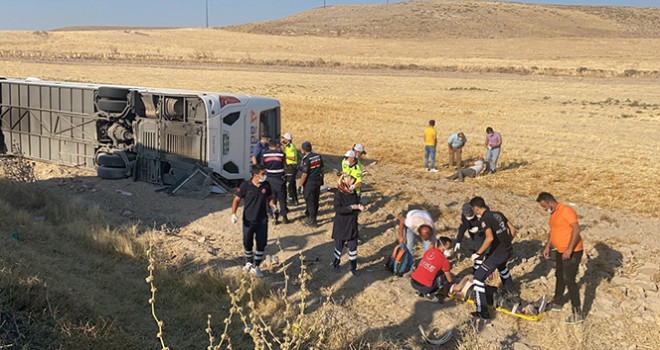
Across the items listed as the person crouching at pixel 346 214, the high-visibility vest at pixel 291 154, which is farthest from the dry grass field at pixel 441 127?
the high-visibility vest at pixel 291 154

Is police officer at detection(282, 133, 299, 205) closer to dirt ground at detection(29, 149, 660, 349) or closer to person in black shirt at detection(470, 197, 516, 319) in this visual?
dirt ground at detection(29, 149, 660, 349)

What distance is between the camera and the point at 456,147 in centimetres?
1661

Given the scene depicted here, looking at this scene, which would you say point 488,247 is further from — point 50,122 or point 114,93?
point 50,122

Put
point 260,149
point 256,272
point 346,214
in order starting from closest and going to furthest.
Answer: point 256,272
point 346,214
point 260,149

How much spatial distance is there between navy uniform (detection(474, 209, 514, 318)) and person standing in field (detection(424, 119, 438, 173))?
788 cm

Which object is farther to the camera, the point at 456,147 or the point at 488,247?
the point at 456,147

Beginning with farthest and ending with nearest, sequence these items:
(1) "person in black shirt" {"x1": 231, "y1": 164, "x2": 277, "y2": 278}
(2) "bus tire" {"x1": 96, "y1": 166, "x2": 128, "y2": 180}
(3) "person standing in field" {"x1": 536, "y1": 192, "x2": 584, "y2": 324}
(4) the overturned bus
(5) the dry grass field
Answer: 1. (2) "bus tire" {"x1": 96, "y1": 166, "x2": 128, "y2": 180}
2. (4) the overturned bus
3. (1) "person in black shirt" {"x1": 231, "y1": 164, "x2": 277, "y2": 278}
4. (5) the dry grass field
5. (3) "person standing in field" {"x1": 536, "y1": 192, "x2": 584, "y2": 324}

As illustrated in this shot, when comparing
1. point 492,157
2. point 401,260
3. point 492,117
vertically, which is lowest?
point 401,260

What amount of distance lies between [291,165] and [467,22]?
99506 mm

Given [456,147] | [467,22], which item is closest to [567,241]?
[456,147]

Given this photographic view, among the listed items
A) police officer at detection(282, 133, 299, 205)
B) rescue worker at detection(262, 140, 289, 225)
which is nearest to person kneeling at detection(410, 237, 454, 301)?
rescue worker at detection(262, 140, 289, 225)

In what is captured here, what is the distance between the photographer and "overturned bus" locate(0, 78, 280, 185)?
13.3 m

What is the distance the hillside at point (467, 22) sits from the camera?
97.4m

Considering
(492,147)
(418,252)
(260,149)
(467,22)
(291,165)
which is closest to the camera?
(418,252)
